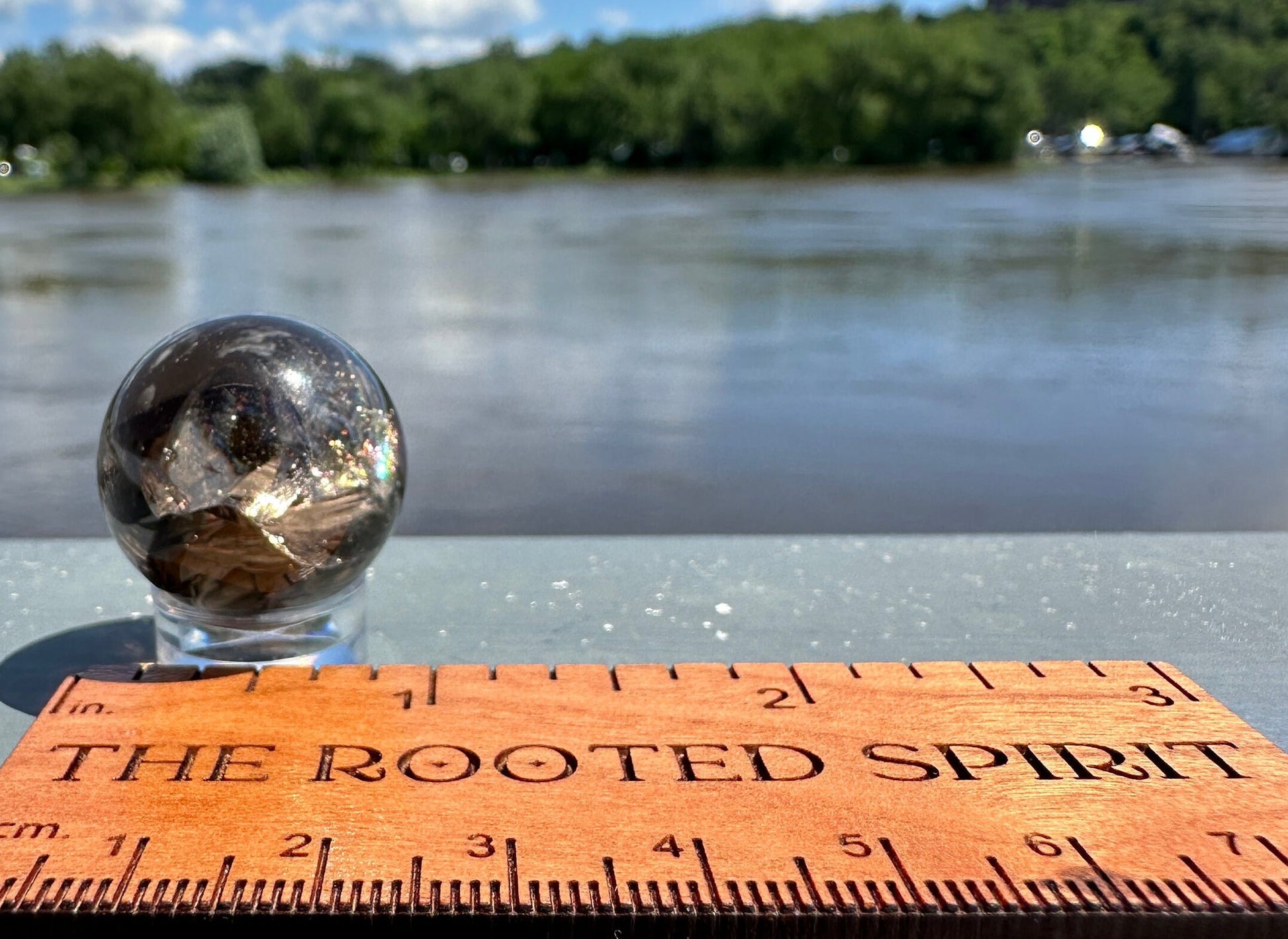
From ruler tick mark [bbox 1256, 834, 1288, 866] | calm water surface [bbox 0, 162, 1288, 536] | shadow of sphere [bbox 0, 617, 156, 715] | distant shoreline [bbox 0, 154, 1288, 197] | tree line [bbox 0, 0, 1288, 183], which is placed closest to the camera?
ruler tick mark [bbox 1256, 834, 1288, 866]

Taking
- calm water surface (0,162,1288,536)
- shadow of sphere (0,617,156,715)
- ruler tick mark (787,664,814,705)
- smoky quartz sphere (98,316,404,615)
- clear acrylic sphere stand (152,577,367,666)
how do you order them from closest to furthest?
ruler tick mark (787,664,814,705) < smoky quartz sphere (98,316,404,615) < clear acrylic sphere stand (152,577,367,666) < shadow of sphere (0,617,156,715) < calm water surface (0,162,1288,536)

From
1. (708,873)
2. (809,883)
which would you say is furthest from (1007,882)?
(708,873)

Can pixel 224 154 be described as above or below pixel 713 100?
below

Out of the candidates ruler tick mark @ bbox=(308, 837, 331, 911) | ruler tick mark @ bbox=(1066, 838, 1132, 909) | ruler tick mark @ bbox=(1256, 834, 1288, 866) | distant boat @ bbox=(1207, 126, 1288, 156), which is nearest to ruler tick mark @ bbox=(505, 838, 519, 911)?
ruler tick mark @ bbox=(308, 837, 331, 911)

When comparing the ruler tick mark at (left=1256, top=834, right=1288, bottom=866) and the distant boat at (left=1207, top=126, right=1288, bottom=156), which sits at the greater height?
the ruler tick mark at (left=1256, top=834, right=1288, bottom=866)

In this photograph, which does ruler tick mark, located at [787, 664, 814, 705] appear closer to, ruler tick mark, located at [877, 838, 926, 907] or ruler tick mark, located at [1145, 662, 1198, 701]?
ruler tick mark, located at [877, 838, 926, 907]

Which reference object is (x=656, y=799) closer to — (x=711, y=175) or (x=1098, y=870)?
(x=1098, y=870)

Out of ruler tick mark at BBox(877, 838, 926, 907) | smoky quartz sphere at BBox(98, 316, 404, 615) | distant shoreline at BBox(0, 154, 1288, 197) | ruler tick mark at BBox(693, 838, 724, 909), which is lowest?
distant shoreline at BBox(0, 154, 1288, 197)

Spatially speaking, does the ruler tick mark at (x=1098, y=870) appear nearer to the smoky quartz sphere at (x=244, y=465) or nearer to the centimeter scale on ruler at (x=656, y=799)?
the centimeter scale on ruler at (x=656, y=799)
